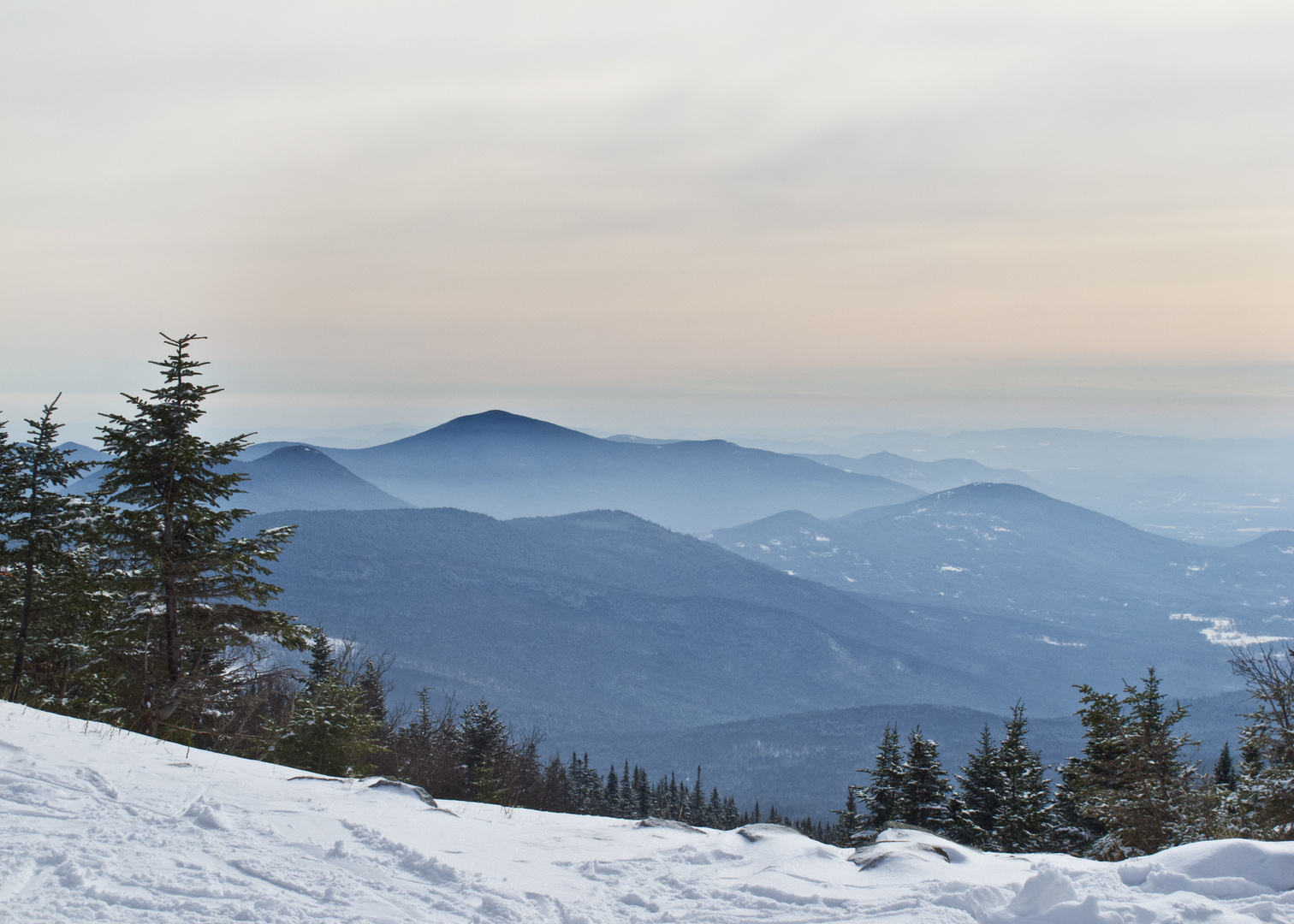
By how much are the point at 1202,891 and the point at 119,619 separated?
56.4ft

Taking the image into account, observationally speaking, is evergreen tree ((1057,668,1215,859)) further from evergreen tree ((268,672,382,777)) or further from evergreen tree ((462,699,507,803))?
evergreen tree ((462,699,507,803))

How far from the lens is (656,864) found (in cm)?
760

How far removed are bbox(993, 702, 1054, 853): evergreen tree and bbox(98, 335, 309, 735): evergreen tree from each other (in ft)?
77.0

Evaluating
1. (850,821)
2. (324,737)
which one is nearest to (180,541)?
(324,737)

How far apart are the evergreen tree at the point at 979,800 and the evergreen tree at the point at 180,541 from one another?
23113 mm

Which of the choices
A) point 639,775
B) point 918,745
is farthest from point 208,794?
point 639,775

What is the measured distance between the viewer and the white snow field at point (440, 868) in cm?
552

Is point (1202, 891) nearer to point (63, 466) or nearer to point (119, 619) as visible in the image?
point (119, 619)

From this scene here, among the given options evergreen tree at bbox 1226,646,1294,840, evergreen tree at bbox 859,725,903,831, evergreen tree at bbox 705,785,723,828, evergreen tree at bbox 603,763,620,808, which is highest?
evergreen tree at bbox 1226,646,1294,840

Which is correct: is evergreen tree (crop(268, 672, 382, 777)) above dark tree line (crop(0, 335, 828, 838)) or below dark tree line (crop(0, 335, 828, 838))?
below

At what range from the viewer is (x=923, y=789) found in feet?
94.4

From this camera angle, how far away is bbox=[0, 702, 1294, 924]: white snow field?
552 centimetres

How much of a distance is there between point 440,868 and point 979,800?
27793 mm

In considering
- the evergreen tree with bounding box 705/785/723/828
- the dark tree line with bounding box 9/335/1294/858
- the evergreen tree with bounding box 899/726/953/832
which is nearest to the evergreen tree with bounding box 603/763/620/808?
the evergreen tree with bounding box 705/785/723/828
